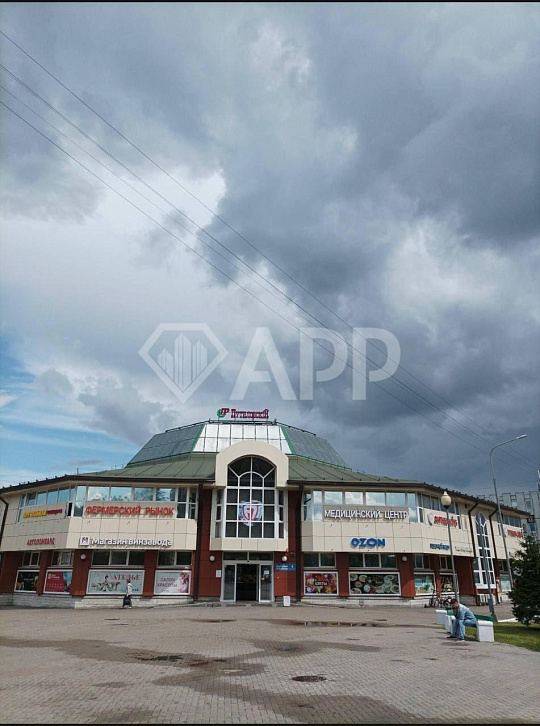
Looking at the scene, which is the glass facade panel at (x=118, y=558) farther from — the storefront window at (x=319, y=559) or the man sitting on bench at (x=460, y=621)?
the man sitting on bench at (x=460, y=621)

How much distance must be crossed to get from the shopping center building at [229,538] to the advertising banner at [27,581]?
4.9 inches

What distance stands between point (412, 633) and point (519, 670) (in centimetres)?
769

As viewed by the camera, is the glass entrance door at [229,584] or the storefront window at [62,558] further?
the storefront window at [62,558]

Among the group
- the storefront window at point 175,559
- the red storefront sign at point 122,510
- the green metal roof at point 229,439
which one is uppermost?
the green metal roof at point 229,439

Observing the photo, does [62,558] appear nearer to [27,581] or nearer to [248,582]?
[27,581]

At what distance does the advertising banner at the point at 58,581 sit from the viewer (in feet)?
120

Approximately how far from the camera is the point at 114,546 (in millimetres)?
36125

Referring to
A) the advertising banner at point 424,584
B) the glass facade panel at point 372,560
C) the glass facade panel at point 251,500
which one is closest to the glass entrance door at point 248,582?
the glass facade panel at point 251,500

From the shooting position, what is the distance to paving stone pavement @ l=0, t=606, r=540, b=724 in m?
9.39

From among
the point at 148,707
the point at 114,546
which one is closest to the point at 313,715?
the point at 148,707

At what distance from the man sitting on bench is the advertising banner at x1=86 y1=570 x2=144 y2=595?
2311 centimetres

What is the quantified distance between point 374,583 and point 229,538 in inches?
423

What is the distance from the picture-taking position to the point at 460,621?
19.7m

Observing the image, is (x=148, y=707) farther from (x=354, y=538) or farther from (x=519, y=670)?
(x=354, y=538)
